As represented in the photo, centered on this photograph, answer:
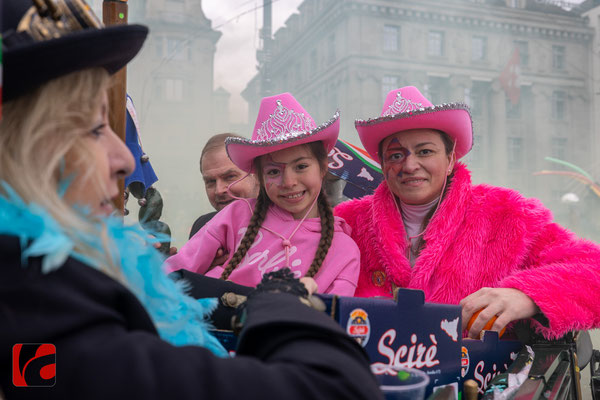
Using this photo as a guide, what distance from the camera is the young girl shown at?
6.39 ft

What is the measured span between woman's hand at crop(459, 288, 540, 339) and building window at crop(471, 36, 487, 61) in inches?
1217

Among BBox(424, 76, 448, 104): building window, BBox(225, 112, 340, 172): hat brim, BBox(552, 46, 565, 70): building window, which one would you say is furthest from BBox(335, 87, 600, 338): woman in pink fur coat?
BBox(552, 46, 565, 70): building window

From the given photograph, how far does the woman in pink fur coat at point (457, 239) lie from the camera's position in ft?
5.69

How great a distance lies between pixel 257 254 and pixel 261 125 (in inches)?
22.5

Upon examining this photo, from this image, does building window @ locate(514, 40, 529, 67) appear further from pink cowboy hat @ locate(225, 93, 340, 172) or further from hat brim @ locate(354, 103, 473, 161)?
pink cowboy hat @ locate(225, 93, 340, 172)

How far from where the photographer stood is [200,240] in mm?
2055

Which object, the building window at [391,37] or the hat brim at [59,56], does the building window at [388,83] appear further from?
the hat brim at [59,56]

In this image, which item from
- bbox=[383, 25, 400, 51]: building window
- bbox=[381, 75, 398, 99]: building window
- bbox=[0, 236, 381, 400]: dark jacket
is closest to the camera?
bbox=[0, 236, 381, 400]: dark jacket

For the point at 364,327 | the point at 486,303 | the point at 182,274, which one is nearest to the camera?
the point at 364,327

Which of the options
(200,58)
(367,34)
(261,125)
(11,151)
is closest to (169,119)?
(200,58)

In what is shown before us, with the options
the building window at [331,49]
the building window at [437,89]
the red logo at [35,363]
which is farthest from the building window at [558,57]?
the red logo at [35,363]

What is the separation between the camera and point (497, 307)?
167cm

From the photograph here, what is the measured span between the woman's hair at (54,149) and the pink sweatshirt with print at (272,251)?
123 centimetres

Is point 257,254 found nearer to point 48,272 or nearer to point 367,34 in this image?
point 48,272
